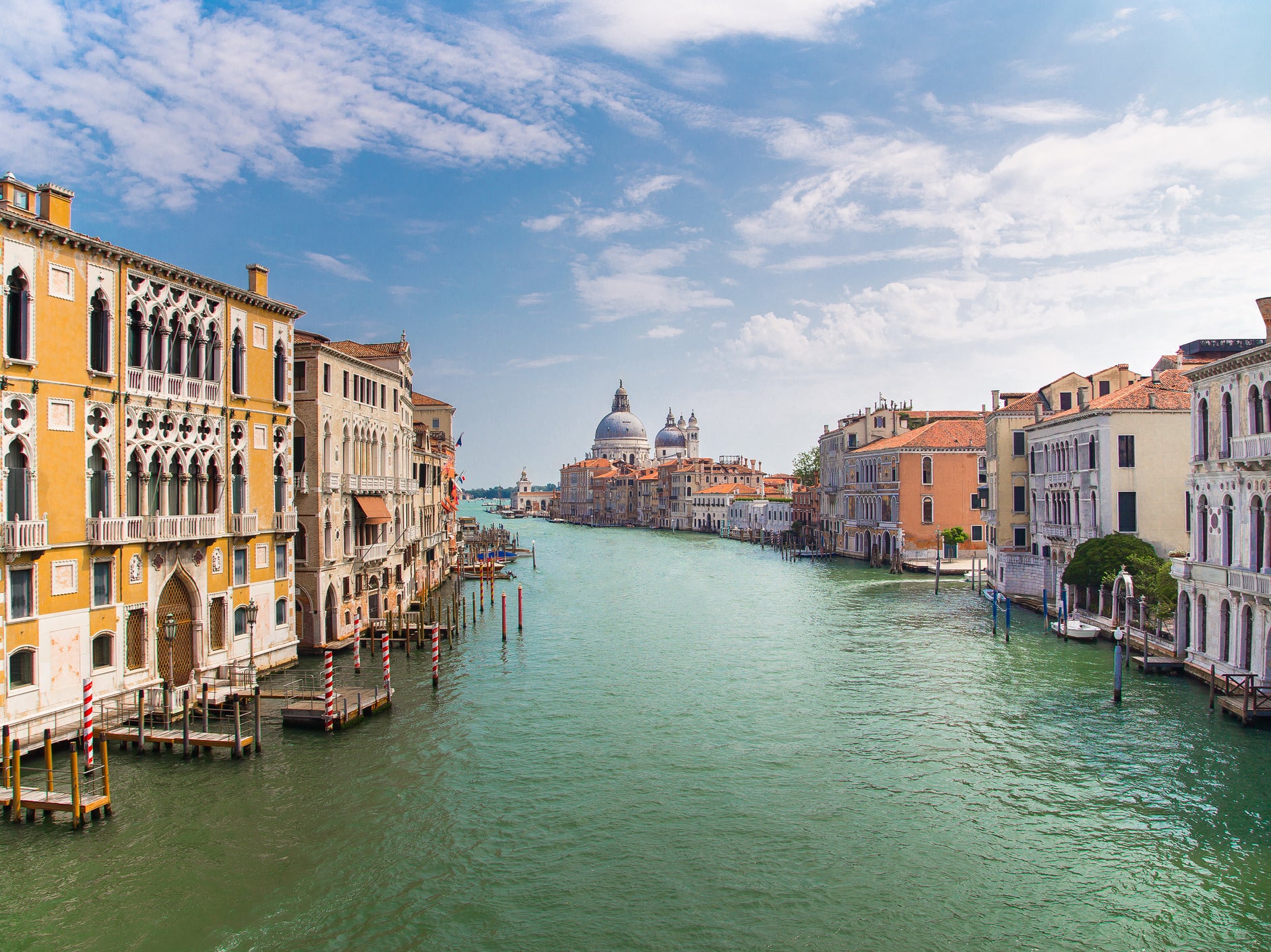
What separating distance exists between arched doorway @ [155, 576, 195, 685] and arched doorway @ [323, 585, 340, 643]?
576 centimetres

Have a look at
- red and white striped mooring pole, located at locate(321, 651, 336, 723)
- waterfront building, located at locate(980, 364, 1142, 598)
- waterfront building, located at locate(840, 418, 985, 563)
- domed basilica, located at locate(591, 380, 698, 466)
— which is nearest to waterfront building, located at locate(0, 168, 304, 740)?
red and white striped mooring pole, located at locate(321, 651, 336, 723)

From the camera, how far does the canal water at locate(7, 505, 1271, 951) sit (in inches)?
389

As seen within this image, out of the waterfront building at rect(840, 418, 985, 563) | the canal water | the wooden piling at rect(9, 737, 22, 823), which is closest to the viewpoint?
the canal water

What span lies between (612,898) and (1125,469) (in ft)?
75.5

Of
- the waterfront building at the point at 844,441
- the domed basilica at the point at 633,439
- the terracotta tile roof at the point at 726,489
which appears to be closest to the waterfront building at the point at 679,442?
the domed basilica at the point at 633,439

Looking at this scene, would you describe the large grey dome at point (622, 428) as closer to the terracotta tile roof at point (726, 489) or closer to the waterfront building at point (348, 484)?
the terracotta tile roof at point (726, 489)

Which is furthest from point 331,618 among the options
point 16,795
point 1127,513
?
point 1127,513

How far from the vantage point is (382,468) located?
28141 millimetres

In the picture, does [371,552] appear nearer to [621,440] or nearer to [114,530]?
[114,530]

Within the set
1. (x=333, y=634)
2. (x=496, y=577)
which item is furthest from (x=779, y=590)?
(x=333, y=634)

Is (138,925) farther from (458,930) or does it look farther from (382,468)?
(382,468)

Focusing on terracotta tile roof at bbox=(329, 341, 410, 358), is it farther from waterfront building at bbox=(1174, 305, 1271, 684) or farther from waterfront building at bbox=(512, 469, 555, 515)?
waterfront building at bbox=(512, 469, 555, 515)

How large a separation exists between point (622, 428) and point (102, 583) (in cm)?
14401

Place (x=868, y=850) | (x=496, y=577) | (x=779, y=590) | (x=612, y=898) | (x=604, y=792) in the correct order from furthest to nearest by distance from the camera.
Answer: (x=496, y=577)
(x=779, y=590)
(x=604, y=792)
(x=868, y=850)
(x=612, y=898)
